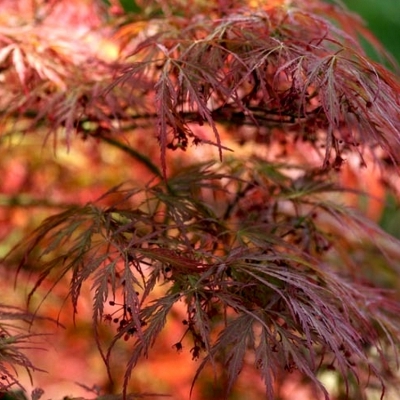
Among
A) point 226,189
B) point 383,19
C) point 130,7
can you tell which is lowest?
point 383,19

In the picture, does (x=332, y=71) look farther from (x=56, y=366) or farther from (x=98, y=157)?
(x=56, y=366)

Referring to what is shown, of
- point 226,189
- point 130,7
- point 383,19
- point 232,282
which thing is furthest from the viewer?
point 383,19

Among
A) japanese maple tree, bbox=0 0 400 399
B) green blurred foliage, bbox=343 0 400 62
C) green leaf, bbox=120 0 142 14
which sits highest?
japanese maple tree, bbox=0 0 400 399

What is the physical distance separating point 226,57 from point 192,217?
19cm

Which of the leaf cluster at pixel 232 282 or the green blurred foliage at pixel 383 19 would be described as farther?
the green blurred foliage at pixel 383 19

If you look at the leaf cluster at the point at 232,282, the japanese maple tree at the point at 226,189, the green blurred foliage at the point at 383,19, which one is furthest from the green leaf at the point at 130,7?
the green blurred foliage at the point at 383,19

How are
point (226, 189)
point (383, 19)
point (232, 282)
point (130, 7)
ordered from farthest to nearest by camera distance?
point (383, 19) < point (130, 7) < point (226, 189) < point (232, 282)

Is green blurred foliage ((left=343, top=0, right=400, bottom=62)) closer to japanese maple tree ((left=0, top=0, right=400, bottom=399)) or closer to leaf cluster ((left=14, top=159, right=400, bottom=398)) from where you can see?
japanese maple tree ((left=0, top=0, right=400, bottom=399))

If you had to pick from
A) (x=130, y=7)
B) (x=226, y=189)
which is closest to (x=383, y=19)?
(x=130, y=7)

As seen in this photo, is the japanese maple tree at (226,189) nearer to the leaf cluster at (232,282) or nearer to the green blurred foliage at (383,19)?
the leaf cluster at (232,282)

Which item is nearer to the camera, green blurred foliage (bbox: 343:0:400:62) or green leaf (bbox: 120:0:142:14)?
green leaf (bbox: 120:0:142:14)

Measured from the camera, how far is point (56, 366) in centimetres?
279

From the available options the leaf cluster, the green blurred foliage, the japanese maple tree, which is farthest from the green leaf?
the green blurred foliage

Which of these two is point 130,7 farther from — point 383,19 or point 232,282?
point 383,19
